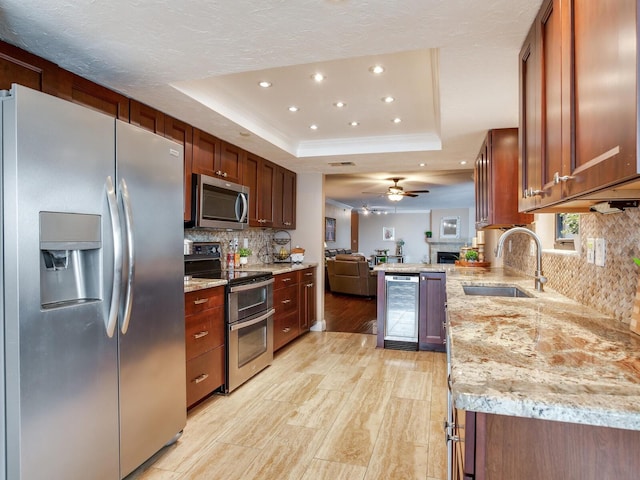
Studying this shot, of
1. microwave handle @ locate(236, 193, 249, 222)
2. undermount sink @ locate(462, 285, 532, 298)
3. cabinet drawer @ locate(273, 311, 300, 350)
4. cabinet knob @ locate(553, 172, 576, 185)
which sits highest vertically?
microwave handle @ locate(236, 193, 249, 222)

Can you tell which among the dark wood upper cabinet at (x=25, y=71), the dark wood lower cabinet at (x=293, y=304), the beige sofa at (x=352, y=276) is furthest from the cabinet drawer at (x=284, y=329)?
the beige sofa at (x=352, y=276)

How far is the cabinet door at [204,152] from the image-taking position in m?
3.21

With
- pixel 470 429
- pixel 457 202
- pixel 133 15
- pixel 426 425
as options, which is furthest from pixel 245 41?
pixel 457 202

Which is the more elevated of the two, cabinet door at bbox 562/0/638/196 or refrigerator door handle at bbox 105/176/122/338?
cabinet door at bbox 562/0/638/196

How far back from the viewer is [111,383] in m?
1.75

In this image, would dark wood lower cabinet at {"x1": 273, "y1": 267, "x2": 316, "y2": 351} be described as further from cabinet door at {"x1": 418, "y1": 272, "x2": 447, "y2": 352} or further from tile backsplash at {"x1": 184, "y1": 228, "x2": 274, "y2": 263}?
cabinet door at {"x1": 418, "y1": 272, "x2": 447, "y2": 352}

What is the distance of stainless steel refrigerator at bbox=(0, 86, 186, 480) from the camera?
1409 millimetres

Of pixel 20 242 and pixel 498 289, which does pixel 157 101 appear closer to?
pixel 20 242

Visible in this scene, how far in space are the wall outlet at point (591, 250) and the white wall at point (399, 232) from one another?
11.7 metres

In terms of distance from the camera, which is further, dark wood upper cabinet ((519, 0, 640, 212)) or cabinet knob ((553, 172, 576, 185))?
cabinet knob ((553, 172, 576, 185))

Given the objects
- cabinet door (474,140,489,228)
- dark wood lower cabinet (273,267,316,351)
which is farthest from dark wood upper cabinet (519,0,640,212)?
dark wood lower cabinet (273,267,316,351)

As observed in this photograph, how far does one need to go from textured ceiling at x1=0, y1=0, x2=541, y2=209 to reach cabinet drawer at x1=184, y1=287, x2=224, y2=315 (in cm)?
131

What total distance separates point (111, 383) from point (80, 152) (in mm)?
1021

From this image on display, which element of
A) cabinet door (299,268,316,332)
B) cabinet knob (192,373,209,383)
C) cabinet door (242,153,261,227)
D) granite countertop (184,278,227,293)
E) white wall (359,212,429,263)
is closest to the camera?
granite countertop (184,278,227,293)
